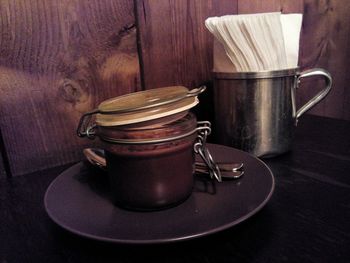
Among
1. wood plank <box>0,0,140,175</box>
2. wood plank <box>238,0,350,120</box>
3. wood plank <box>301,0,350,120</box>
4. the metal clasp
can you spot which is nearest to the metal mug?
the metal clasp

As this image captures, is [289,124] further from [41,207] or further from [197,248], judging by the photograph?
[41,207]

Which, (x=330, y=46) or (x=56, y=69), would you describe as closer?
(x=56, y=69)

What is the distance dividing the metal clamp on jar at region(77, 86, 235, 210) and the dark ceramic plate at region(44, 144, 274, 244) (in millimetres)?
23

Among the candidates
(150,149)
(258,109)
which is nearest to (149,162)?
(150,149)

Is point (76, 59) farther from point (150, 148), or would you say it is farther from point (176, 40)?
point (150, 148)

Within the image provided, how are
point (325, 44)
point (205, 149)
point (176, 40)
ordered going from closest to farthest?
point (205, 149), point (176, 40), point (325, 44)

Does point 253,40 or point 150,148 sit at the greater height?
point 253,40

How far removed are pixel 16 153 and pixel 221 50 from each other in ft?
1.60

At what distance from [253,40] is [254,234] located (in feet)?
1.22

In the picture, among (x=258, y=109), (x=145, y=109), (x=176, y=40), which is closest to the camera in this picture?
(x=145, y=109)

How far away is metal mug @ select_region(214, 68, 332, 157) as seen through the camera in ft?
2.11

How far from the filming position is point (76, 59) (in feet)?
2.36

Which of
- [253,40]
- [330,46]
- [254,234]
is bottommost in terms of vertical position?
[254,234]

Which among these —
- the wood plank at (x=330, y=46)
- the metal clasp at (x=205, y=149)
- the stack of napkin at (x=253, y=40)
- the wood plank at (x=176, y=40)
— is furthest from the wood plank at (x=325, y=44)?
the metal clasp at (x=205, y=149)
